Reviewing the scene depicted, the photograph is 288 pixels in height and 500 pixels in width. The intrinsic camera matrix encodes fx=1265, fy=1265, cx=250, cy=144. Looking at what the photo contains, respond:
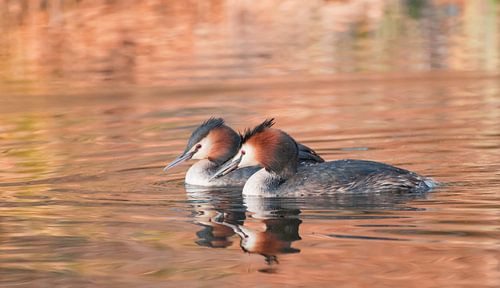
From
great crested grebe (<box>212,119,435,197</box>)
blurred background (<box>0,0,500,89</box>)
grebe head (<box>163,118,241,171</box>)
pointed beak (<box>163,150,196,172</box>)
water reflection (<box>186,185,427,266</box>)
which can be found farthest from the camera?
blurred background (<box>0,0,500,89</box>)

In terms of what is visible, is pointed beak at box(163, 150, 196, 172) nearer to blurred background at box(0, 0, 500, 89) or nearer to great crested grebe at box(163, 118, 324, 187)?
great crested grebe at box(163, 118, 324, 187)

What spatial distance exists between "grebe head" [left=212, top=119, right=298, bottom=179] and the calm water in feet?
1.25

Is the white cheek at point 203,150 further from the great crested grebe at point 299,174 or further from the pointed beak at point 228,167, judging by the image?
the great crested grebe at point 299,174

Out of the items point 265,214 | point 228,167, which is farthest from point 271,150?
point 265,214

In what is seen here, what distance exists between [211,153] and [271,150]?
4.83ft

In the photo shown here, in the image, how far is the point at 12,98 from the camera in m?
18.2

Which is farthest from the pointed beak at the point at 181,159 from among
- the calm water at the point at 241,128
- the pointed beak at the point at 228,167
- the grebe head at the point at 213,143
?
the pointed beak at the point at 228,167

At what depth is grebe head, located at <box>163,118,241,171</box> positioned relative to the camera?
37.6ft

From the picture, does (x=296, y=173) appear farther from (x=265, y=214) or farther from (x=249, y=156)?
(x=265, y=214)

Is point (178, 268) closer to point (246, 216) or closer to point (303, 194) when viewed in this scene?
point (246, 216)

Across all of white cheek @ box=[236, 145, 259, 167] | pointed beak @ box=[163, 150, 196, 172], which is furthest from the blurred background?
white cheek @ box=[236, 145, 259, 167]

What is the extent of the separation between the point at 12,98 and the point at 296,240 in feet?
35.4

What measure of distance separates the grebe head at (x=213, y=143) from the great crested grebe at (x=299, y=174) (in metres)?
1.10

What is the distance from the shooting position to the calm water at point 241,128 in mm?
7469
